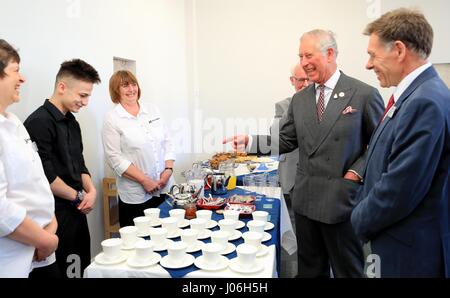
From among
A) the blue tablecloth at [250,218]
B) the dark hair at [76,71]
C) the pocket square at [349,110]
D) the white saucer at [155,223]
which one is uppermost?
the dark hair at [76,71]

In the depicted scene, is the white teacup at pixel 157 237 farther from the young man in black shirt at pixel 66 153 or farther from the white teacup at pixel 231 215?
the young man in black shirt at pixel 66 153

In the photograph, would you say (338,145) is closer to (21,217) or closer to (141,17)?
(21,217)

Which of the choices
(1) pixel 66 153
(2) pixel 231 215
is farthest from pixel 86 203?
(2) pixel 231 215

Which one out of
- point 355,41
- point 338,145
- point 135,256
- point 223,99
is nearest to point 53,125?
point 135,256

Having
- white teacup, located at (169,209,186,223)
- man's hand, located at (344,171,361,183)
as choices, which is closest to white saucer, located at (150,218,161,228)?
white teacup, located at (169,209,186,223)

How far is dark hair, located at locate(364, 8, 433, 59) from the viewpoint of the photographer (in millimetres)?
1300

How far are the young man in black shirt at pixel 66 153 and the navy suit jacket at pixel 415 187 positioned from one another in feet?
5.21

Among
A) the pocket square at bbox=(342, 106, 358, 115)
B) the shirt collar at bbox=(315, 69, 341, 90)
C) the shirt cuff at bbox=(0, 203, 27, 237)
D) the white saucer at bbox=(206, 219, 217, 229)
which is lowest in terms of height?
the white saucer at bbox=(206, 219, 217, 229)

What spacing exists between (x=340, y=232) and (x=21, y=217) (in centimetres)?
159

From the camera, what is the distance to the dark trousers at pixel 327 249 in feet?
6.36

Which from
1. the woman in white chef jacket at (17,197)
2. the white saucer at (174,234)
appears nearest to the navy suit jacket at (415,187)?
the white saucer at (174,234)

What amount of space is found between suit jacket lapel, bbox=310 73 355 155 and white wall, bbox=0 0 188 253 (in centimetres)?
182

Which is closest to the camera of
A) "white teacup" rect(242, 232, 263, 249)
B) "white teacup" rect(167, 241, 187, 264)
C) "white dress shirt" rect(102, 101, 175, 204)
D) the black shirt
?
"white teacup" rect(167, 241, 187, 264)

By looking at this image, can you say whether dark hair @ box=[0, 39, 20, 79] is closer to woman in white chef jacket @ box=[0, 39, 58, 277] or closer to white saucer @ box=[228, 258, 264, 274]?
woman in white chef jacket @ box=[0, 39, 58, 277]
